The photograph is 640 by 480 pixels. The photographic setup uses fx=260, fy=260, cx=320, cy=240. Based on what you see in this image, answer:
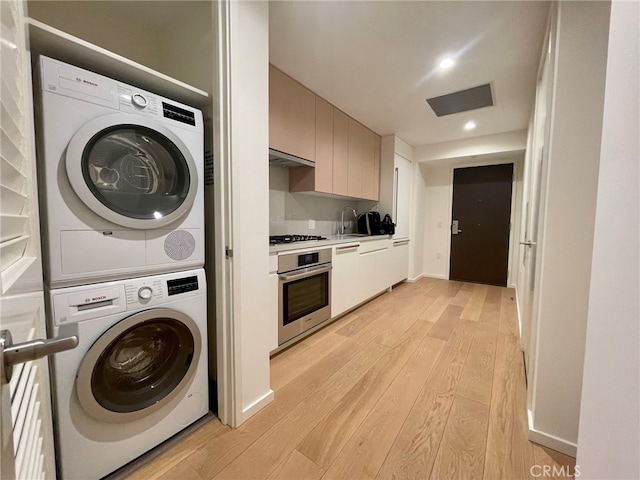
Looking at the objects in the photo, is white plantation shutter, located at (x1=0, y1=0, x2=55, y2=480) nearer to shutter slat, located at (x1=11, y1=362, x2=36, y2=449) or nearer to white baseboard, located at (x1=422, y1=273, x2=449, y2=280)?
shutter slat, located at (x1=11, y1=362, x2=36, y2=449)

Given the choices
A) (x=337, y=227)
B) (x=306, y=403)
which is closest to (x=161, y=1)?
(x=306, y=403)

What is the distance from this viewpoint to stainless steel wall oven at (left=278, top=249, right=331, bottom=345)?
193 centimetres

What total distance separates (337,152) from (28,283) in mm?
2674

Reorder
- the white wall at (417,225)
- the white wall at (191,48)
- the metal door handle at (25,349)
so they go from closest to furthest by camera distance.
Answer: the metal door handle at (25,349) → the white wall at (191,48) → the white wall at (417,225)

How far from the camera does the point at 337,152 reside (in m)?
2.84

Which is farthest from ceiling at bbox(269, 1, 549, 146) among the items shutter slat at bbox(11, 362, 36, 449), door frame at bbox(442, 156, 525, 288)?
shutter slat at bbox(11, 362, 36, 449)

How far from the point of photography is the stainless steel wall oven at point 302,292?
1.93m

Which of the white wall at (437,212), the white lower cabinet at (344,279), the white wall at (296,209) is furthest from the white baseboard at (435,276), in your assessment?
the white lower cabinet at (344,279)

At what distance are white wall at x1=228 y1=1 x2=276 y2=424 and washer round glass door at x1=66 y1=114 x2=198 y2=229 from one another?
0.24m

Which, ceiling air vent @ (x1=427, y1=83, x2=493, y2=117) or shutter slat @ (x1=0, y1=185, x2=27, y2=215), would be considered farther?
ceiling air vent @ (x1=427, y1=83, x2=493, y2=117)

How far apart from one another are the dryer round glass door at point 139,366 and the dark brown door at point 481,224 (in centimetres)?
430

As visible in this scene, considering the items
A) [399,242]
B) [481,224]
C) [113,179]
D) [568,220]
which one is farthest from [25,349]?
[481,224]

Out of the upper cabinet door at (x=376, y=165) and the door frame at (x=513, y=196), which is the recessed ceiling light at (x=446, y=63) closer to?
the upper cabinet door at (x=376, y=165)

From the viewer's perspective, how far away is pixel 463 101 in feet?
8.48
